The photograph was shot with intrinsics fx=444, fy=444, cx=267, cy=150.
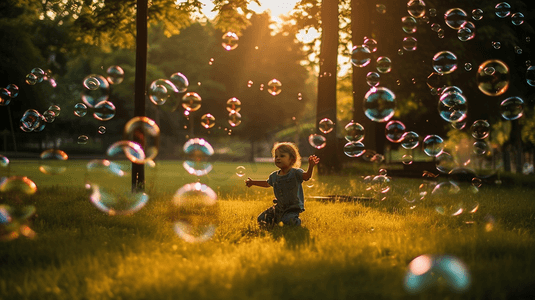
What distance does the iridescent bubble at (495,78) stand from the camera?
26.9 feet

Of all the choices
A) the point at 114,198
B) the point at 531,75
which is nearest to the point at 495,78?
the point at 531,75

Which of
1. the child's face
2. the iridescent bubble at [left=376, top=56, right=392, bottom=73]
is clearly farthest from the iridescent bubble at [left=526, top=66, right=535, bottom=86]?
the child's face

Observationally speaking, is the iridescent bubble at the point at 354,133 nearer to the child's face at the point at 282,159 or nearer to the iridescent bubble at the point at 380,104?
the iridescent bubble at the point at 380,104

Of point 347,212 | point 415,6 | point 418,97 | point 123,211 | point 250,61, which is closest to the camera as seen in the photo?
point 123,211

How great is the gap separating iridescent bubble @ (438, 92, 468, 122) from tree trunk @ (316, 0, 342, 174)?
20.4 feet

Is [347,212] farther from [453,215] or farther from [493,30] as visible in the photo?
[493,30]

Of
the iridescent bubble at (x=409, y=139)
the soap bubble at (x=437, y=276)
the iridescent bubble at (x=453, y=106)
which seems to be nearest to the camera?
the soap bubble at (x=437, y=276)

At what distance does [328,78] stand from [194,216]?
33.6 ft

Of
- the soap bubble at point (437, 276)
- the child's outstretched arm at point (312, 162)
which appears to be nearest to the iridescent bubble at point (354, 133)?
the child's outstretched arm at point (312, 162)

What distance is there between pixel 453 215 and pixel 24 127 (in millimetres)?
9015

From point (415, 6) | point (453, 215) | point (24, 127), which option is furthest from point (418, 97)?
point (24, 127)

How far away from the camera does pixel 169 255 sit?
4707mm

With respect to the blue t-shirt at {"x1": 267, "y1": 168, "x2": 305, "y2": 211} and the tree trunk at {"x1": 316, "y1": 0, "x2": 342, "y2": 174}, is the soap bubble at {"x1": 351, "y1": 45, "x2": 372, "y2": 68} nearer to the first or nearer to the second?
the tree trunk at {"x1": 316, "y1": 0, "x2": 342, "y2": 174}

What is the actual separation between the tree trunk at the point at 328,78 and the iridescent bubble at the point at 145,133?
23.8 feet
